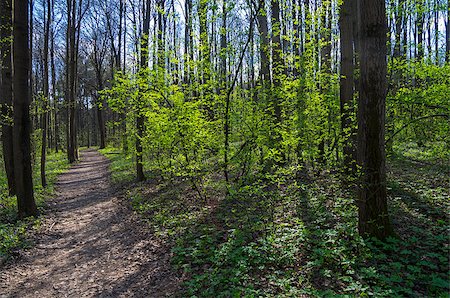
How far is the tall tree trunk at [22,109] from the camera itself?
7145 mm

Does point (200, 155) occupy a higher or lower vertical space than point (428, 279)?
higher

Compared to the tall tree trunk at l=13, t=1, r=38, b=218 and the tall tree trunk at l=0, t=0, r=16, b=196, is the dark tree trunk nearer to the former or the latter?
the tall tree trunk at l=13, t=1, r=38, b=218

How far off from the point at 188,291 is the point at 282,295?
132cm

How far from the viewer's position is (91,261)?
5.60 metres

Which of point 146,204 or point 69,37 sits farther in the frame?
point 69,37

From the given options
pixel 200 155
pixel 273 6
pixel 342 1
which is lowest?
pixel 200 155

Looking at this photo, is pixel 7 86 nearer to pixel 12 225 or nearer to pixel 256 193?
pixel 12 225

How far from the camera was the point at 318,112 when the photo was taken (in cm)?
813

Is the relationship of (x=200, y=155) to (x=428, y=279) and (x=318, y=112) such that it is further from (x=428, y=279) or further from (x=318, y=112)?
(x=428, y=279)

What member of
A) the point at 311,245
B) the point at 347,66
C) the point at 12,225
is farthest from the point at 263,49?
the point at 12,225

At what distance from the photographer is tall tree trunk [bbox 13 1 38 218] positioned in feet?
23.4

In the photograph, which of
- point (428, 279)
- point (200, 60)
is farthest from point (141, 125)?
point (428, 279)

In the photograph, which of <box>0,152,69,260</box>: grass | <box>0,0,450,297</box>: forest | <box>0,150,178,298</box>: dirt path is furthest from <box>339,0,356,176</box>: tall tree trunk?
<box>0,152,69,260</box>: grass

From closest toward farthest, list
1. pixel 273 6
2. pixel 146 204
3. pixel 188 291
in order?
pixel 188 291, pixel 146 204, pixel 273 6
